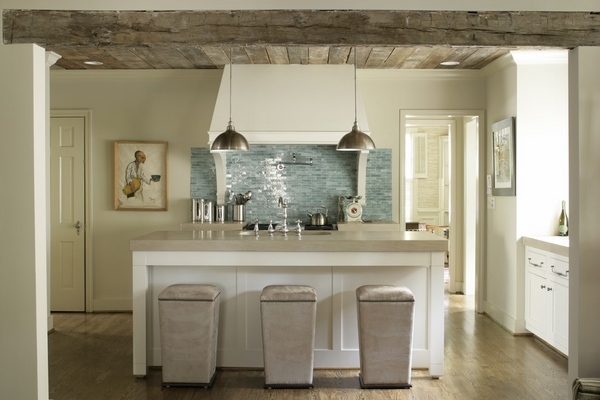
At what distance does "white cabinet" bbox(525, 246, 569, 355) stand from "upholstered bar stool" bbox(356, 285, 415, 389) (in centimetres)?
146

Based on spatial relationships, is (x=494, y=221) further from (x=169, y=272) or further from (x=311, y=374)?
(x=169, y=272)

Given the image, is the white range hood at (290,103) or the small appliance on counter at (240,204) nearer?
the white range hood at (290,103)

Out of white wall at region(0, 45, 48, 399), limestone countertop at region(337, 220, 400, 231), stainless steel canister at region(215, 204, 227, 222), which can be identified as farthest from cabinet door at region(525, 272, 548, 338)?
white wall at region(0, 45, 48, 399)

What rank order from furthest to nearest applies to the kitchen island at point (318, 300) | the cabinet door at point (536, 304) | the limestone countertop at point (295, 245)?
1. the cabinet door at point (536, 304)
2. the kitchen island at point (318, 300)
3. the limestone countertop at point (295, 245)

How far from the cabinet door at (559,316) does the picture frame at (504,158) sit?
1.08 metres

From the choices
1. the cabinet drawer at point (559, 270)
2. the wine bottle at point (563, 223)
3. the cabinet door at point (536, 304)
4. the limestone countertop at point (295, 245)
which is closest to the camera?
the limestone countertop at point (295, 245)

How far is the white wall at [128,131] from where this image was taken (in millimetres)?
6543

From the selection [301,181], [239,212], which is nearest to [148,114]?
[239,212]

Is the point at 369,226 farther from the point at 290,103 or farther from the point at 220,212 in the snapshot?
the point at 220,212

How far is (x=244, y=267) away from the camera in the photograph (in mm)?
4426

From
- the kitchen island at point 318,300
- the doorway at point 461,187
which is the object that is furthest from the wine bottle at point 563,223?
the kitchen island at point 318,300

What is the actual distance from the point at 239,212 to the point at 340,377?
266 cm

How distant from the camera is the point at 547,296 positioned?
498 centimetres

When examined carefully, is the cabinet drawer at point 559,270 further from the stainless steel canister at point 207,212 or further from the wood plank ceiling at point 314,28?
the stainless steel canister at point 207,212
